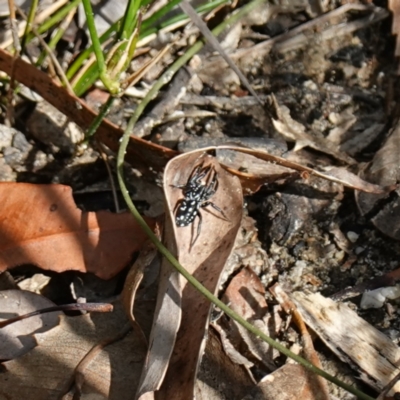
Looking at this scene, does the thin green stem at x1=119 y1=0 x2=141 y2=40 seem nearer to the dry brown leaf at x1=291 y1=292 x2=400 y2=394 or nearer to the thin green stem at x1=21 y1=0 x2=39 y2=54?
the thin green stem at x1=21 y1=0 x2=39 y2=54

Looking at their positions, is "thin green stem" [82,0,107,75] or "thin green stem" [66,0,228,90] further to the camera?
"thin green stem" [66,0,228,90]

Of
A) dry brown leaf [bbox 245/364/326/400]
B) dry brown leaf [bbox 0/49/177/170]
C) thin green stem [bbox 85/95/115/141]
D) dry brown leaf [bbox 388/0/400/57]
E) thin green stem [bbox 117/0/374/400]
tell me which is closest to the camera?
thin green stem [bbox 117/0/374/400]

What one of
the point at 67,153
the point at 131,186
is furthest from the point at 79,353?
the point at 67,153

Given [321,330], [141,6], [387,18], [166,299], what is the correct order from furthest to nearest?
[387,18] < [141,6] < [321,330] < [166,299]

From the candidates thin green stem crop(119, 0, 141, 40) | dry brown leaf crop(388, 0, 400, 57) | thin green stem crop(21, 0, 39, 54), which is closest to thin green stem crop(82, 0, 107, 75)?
thin green stem crop(119, 0, 141, 40)

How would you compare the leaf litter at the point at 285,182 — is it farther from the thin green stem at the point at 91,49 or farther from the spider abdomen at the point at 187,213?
the thin green stem at the point at 91,49

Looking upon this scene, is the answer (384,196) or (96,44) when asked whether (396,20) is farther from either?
(96,44)

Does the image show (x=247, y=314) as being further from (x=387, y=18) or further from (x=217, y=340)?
(x=387, y=18)
